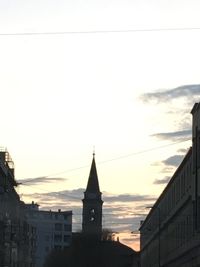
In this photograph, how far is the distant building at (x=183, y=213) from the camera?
57125mm

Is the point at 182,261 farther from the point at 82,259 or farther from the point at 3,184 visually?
the point at 82,259

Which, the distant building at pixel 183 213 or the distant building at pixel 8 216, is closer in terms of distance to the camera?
the distant building at pixel 183 213

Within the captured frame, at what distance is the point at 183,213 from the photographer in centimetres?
6919

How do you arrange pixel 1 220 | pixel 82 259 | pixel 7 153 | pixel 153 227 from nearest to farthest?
pixel 1 220, pixel 7 153, pixel 153 227, pixel 82 259

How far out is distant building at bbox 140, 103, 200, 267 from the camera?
187 feet

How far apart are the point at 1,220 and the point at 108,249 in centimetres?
8879

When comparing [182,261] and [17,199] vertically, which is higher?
[17,199]

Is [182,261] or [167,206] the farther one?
[167,206]

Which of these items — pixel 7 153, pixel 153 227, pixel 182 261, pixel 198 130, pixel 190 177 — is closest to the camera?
pixel 198 130

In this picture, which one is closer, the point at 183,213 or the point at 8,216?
the point at 183,213

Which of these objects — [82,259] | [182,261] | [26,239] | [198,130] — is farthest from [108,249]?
[198,130]

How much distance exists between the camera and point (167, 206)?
89.0 metres

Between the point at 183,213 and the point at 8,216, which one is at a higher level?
the point at 8,216

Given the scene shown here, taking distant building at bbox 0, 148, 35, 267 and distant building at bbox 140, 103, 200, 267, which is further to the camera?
distant building at bbox 0, 148, 35, 267
